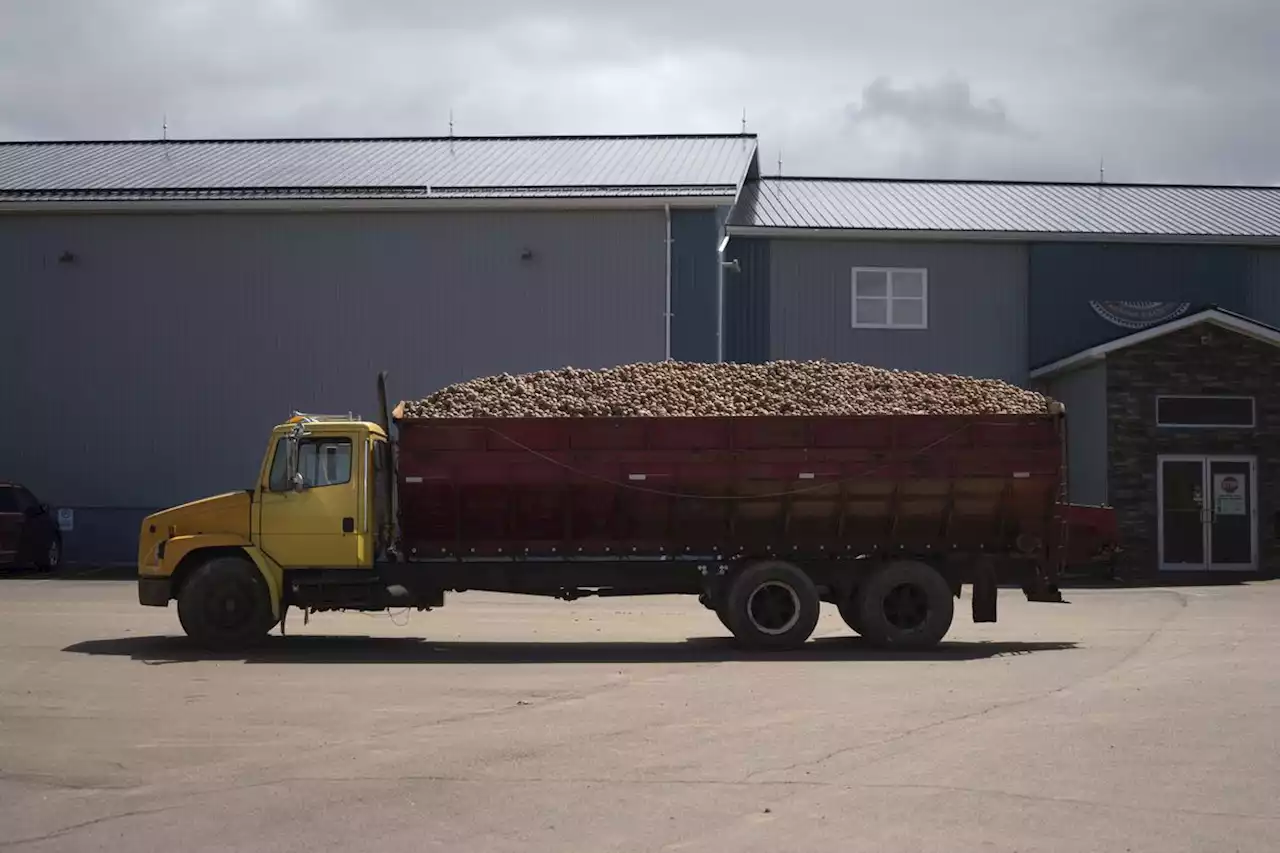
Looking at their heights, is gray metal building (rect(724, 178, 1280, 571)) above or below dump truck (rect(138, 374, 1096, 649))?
above

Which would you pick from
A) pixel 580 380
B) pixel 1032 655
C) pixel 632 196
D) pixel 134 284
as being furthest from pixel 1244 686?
pixel 134 284

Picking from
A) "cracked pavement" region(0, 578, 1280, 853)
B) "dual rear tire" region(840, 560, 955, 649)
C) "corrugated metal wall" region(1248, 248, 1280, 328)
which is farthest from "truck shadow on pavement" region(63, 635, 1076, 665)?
"corrugated metal wall" region(1248, 248, 1280, 328)

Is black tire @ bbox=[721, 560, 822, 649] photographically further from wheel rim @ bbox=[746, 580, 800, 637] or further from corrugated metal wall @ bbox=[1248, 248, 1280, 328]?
corrugated metal wall @ bbox=[1248, 248, 1280, 328]

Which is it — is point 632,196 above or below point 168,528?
above

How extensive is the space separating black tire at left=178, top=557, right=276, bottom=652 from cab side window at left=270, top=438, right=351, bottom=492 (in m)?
0.98

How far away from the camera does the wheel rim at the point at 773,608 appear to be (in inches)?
628

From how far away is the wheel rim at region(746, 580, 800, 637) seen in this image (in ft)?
52.4

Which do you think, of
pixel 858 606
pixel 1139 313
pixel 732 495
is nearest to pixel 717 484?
pixel 732 495

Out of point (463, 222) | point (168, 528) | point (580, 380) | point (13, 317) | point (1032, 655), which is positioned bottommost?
point (1032, 655)

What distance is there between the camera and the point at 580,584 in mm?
16031

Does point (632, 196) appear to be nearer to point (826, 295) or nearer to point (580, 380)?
point (826, 295)

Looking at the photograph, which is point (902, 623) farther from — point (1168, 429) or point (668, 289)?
point (668, 289)

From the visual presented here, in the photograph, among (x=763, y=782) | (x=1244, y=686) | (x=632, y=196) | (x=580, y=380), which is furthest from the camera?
(x=632, y=196)

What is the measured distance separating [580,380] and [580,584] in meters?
2.39
